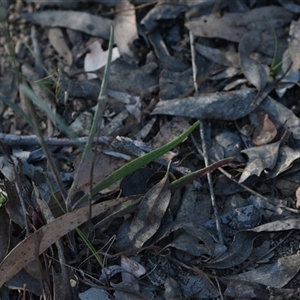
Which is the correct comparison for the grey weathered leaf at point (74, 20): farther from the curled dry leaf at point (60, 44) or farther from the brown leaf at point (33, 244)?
the brown leaf at point (33, 244)

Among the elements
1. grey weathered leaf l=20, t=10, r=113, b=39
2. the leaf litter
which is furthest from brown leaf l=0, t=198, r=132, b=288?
grey weathered leaf l=20, t=10, r=113, b=39

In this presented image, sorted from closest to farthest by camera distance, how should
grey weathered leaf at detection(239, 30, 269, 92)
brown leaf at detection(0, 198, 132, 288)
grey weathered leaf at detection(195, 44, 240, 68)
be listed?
brown leaf at detection(0, 198, 132, 288)
grey weathered leaf at detection(239, 30, 269, 92)
grey weathered leaf at detection(195, 44, 240, 68)

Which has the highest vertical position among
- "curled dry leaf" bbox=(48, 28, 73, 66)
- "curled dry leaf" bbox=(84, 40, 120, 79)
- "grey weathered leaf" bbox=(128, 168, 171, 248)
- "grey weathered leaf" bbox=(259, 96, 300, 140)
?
"curled dry leaf" bbox=(48, 28, 73, 66)

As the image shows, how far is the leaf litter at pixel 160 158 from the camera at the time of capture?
1.75 meters

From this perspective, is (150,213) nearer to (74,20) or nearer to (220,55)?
(220,55)

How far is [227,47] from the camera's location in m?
2.34

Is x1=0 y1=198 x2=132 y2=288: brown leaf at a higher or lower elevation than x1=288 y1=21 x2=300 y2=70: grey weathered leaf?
lower

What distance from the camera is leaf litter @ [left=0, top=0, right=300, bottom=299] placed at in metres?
1.75

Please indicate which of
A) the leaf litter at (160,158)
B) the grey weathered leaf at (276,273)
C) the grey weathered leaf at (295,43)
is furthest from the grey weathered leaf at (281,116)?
the grey weathered leaf at (276,273)

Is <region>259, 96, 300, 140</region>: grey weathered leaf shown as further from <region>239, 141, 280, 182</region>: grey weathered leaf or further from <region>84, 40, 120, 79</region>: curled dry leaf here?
<region>84, 40, 120, 79</region>: curled dry leaf

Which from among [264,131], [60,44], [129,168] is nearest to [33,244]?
[129,168]

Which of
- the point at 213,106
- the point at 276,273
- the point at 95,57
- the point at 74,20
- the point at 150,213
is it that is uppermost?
the point at 74,20

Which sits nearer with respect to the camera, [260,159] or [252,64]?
[260,159]

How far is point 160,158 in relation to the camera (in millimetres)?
1972
